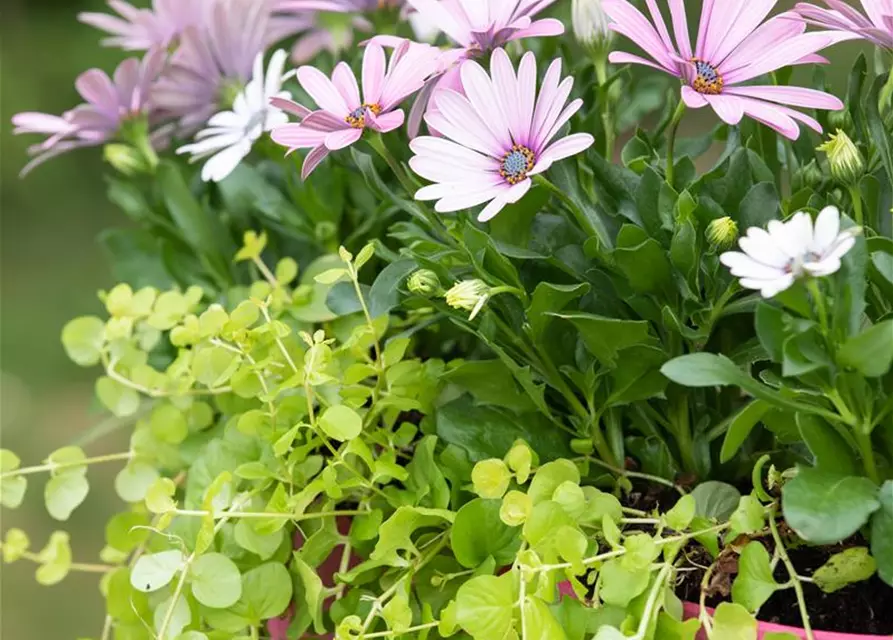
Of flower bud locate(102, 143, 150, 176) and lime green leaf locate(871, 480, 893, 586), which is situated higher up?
flower bud locate(102, 143, 150, 176)

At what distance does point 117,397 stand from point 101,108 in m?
0.17

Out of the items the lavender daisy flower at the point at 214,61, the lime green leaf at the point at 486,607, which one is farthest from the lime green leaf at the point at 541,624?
the lavender daisy flower at the point at 214,61

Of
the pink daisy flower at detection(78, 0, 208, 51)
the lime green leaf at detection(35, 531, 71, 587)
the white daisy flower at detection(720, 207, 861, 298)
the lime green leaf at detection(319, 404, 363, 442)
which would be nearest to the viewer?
the white daisy flower at detection(720, 207, 861, 298)

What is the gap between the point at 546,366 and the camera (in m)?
0.45

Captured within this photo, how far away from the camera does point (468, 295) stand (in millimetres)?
390

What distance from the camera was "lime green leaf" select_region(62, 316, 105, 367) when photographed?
557mm

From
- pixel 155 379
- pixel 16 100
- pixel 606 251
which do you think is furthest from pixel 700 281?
pixel 16 100

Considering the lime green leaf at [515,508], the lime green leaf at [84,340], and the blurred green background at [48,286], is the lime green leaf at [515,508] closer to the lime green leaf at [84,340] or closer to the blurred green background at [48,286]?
the lime green leaf at [84,340]

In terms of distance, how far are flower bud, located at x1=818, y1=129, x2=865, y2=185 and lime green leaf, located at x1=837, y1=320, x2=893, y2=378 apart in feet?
0.30

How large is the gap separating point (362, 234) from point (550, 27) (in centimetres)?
21

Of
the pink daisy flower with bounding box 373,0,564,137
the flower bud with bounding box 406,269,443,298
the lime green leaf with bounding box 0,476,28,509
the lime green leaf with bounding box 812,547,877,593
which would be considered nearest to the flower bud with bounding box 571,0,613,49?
the pink daisy flower with bounding box 373,0,564,137

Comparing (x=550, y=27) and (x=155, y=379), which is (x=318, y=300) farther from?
(x=550, y=27)

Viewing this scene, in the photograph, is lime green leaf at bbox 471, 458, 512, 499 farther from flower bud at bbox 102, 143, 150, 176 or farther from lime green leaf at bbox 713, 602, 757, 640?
flower bud at bbox 102, 143, 150, 176

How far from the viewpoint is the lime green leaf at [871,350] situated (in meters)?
0.33
